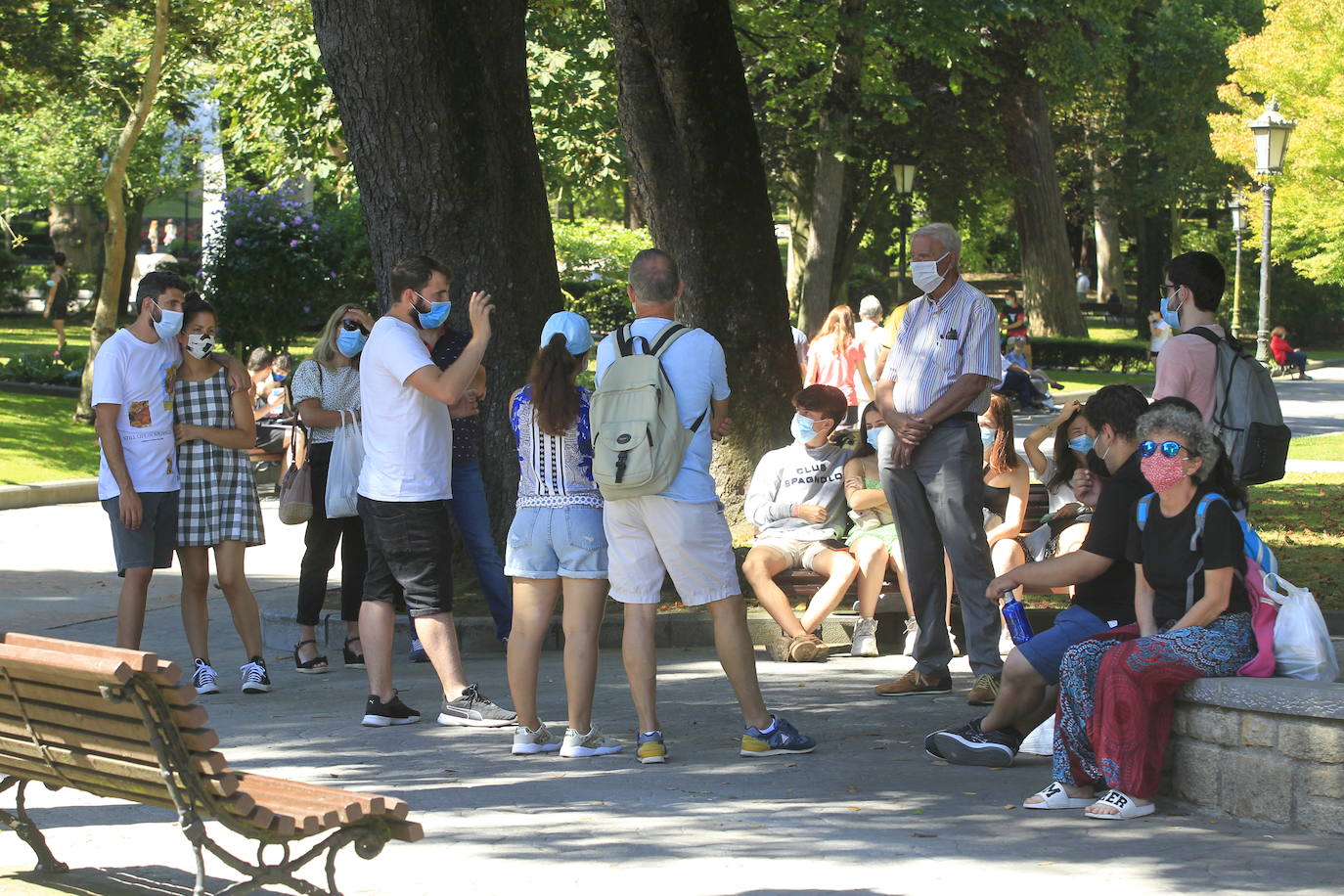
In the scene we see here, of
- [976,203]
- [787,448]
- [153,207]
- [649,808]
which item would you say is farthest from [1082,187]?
[649,808]

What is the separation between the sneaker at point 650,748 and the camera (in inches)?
259

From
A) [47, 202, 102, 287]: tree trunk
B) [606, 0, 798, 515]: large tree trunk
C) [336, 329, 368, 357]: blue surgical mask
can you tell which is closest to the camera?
[336, 329, 368, 357]: blue surgical mask

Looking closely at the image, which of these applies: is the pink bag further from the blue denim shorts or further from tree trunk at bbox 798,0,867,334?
tree trunk at bbox 798,0,867,334

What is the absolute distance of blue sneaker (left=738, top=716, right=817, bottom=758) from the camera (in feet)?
21.8

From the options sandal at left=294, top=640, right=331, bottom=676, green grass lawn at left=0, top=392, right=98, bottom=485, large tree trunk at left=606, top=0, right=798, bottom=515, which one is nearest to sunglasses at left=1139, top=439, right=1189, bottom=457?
sandal at left=294, top=640, right=331, bottom=676

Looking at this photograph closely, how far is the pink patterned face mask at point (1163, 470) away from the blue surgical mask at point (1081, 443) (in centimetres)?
228

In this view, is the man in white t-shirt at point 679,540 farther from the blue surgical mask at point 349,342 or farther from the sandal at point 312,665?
the sandal at point 312,665

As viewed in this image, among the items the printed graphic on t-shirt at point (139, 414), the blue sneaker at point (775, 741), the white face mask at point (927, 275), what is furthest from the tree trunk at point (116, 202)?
the blue sneaker at point (775, 741)

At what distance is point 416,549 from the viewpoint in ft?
23.4

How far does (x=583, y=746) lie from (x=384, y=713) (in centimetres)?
109

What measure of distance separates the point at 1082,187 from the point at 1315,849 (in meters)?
52.6

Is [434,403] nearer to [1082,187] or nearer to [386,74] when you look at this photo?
[386,74]

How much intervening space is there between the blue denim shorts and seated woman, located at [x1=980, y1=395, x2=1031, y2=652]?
9.51ft

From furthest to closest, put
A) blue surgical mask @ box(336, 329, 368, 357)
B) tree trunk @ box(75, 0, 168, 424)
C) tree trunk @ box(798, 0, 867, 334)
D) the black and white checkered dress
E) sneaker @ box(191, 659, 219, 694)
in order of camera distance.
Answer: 1. tree trunk @ box(798, 0, 867, 334)
2. tree trunk @ box(75, 0, 168, 424)
3. blue surgical mask @ box(336, 329, 368, 357)
4. sneaker @ box(191, 659, 219, 694)
5. the black and white checkered dress
